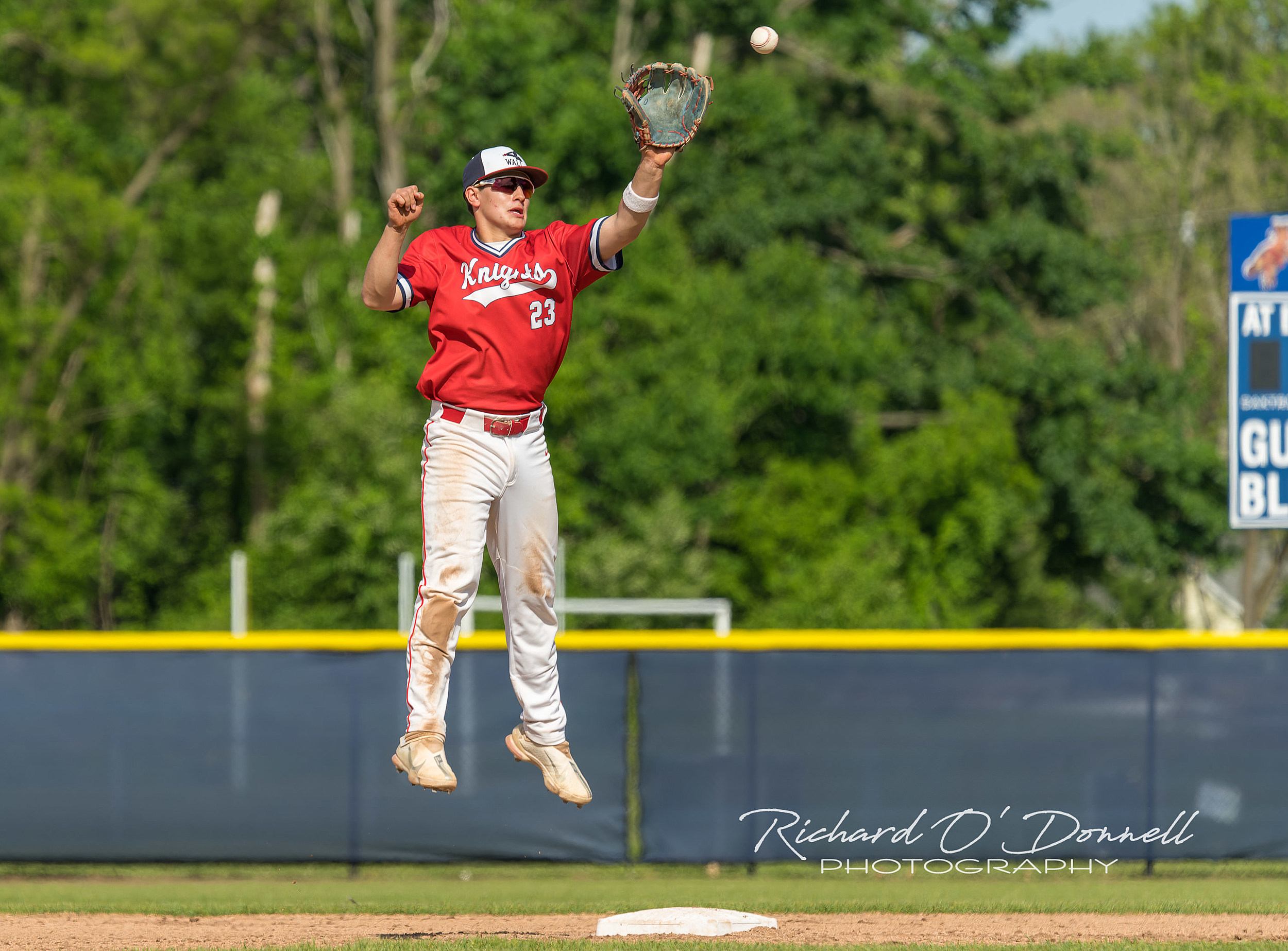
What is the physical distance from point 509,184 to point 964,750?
21.1ft

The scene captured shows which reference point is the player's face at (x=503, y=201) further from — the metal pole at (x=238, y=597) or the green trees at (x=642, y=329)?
the green trees at (x=642, y=329)

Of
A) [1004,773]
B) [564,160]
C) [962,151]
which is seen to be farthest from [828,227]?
[1004,773]

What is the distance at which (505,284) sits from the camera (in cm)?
623

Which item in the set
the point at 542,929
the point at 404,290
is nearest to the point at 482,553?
the point at 404,290

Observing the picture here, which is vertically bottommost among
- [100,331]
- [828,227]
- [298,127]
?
[100,331]

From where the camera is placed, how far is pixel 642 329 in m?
26.2

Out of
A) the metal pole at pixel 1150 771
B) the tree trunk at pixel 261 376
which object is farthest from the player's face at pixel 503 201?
the tree trunk at pixel 261 376

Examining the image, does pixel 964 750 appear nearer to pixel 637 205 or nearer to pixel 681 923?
pixel 681 923

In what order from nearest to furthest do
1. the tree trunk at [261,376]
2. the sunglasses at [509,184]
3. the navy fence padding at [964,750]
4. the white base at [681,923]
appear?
the sunglasses at [509,184] < the white base at [681,923] < the navy fence padding at [964,750] < the tree trunk at [261,376]

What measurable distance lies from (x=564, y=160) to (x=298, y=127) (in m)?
10.8

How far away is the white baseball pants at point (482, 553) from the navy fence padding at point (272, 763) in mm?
5084

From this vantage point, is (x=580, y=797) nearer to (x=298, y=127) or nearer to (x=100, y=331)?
(x=100, y=331)

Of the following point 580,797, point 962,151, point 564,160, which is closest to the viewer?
point 580,797

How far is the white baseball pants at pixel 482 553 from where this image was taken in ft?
20.1
